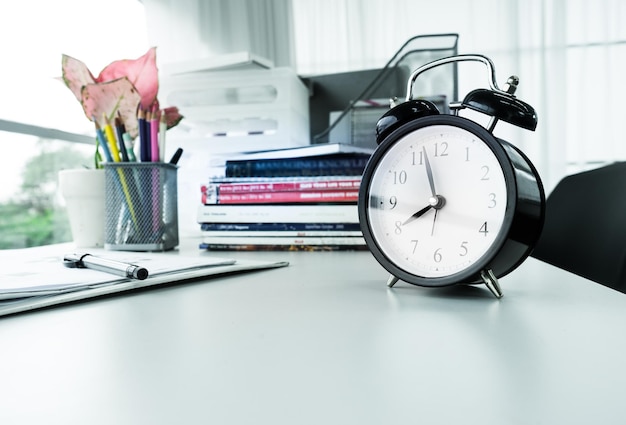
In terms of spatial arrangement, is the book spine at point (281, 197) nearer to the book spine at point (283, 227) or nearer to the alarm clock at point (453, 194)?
the book spine at point (283, 227)

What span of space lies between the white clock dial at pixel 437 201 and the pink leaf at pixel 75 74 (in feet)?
2.27

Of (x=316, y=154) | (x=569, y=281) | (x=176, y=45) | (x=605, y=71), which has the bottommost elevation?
(x=569, y=281)

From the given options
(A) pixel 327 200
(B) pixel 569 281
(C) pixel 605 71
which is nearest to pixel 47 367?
(B) pixel 569 281

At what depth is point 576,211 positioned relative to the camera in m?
0.93

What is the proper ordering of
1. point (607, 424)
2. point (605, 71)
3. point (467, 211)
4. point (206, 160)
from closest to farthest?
1. point (607, 424)
2. point (467, 211)
3. point (206, 160)
4. point (605, 71)

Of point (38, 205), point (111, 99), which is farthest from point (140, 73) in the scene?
point (38, 205)

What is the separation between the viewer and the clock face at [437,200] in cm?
47

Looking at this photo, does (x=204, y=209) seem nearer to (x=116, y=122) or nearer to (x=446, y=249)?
(x=116, y=122)

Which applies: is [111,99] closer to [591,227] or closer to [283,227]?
[283,227]

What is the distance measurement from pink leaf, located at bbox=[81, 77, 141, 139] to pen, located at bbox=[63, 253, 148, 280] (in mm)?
399

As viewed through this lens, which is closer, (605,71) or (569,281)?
(569,281)

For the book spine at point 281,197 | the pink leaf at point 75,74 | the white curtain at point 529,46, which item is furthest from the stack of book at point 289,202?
the white curtain at point 529,46

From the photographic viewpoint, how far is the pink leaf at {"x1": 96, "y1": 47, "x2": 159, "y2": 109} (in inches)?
38.7

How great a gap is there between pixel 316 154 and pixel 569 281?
477 mm
